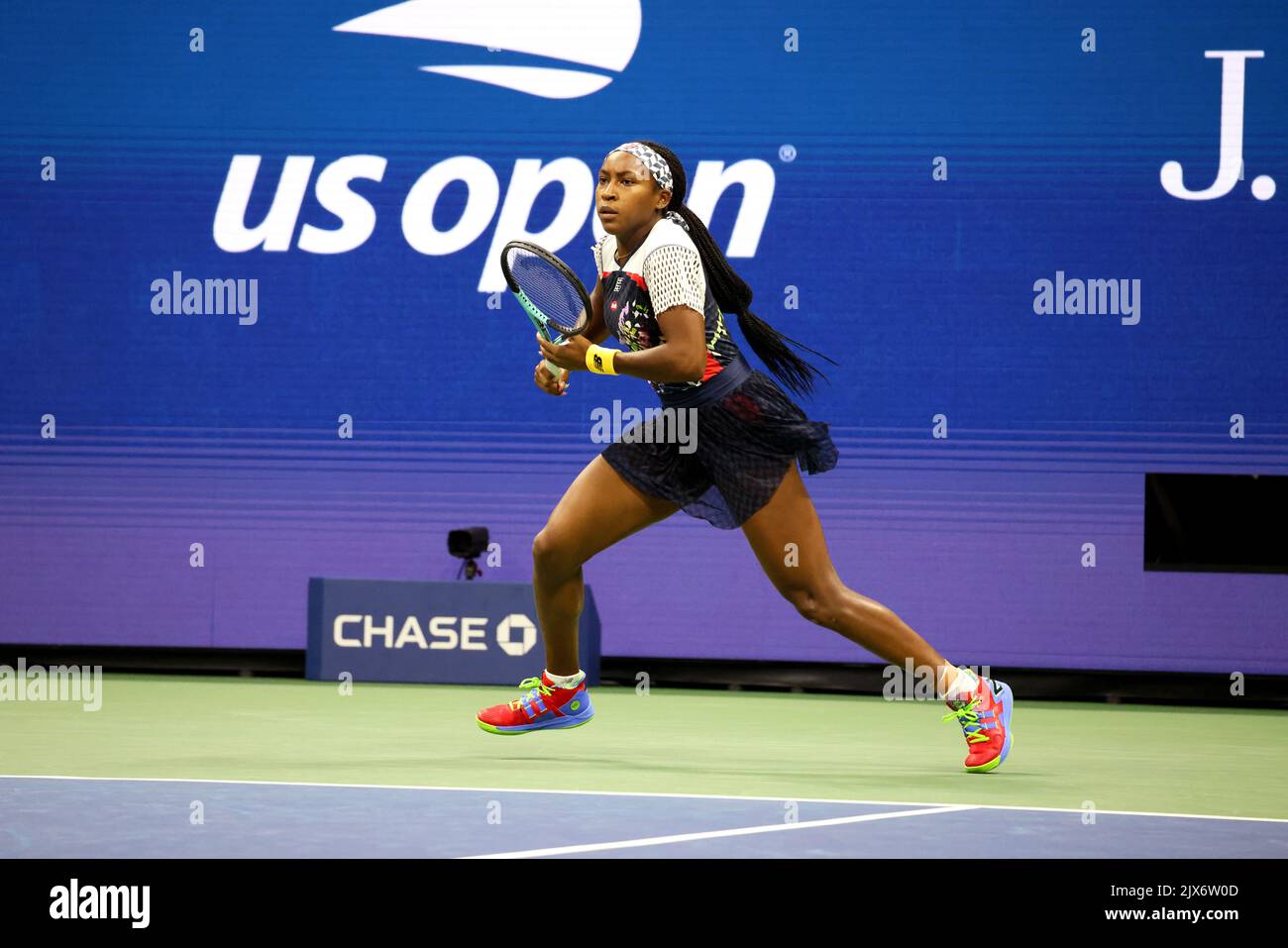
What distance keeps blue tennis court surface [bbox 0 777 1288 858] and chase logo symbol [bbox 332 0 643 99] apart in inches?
170

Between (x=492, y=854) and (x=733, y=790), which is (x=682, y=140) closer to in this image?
(x=733, y=790)

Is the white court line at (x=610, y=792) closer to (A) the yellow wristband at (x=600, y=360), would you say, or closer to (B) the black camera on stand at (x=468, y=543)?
(A) the yellow wristband at (x=600, y=360)

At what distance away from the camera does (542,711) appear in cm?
615

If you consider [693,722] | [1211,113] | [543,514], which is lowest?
[693,722]

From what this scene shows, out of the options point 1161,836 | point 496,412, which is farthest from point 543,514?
point 1161,836

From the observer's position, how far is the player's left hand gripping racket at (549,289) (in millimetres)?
5785

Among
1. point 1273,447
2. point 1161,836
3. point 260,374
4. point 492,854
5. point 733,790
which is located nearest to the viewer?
point 492,854

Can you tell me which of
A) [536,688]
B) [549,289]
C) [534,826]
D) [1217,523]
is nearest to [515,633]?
[536,688]

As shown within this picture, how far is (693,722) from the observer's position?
7512mm

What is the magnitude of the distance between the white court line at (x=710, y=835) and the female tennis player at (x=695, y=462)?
80 cm

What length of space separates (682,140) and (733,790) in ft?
13.4

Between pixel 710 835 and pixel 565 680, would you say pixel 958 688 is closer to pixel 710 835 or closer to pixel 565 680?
pixel 565 680

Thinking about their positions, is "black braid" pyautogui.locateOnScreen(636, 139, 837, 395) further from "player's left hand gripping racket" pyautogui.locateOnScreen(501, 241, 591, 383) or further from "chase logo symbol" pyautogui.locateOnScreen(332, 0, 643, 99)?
"chase logo symbol" pyautogui.locateOnScreen(332, 0, 643, 99)

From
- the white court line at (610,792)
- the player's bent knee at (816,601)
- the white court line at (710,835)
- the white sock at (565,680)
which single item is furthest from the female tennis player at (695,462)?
the white court line at (710,835)
